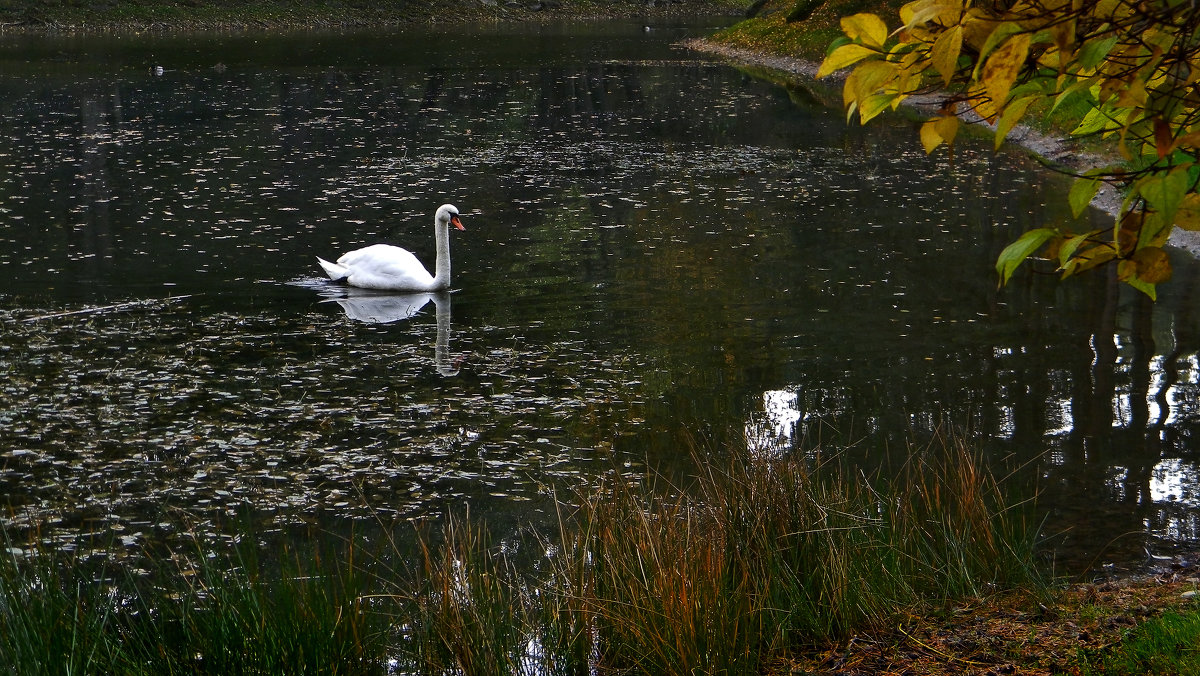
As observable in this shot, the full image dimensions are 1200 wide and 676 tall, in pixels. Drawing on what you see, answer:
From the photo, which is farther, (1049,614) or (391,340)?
(391,340)

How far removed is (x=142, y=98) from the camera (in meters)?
29.6

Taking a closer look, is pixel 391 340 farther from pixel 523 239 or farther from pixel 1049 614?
pixel 1049 614

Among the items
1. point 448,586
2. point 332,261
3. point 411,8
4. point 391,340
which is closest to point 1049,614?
point 448,586

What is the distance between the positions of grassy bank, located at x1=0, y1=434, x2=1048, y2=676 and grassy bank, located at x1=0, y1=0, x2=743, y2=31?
56789 mm

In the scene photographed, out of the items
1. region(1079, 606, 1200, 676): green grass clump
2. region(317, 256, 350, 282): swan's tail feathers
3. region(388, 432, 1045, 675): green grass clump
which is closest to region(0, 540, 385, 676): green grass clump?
region(388, 432, 1045, 675): green grass clump

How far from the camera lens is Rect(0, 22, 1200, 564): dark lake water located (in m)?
7.61

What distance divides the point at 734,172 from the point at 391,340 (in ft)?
33.3

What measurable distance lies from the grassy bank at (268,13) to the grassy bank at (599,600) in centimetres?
5679

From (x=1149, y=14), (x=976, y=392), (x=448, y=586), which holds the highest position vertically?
(x=1149, y=14)

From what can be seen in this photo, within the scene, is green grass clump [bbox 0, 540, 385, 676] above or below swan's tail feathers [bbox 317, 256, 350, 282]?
above

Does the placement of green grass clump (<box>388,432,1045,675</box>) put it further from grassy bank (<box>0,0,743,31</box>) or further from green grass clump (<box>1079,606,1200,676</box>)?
grassy bank (<box>0,0,743,31</box>)

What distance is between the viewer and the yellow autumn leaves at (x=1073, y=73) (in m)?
2.73

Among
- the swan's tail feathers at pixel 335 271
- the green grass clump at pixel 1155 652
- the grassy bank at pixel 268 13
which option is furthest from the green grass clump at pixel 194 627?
the grassy bank at pixel 268 13

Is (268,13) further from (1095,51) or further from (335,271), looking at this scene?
(1095,51)
